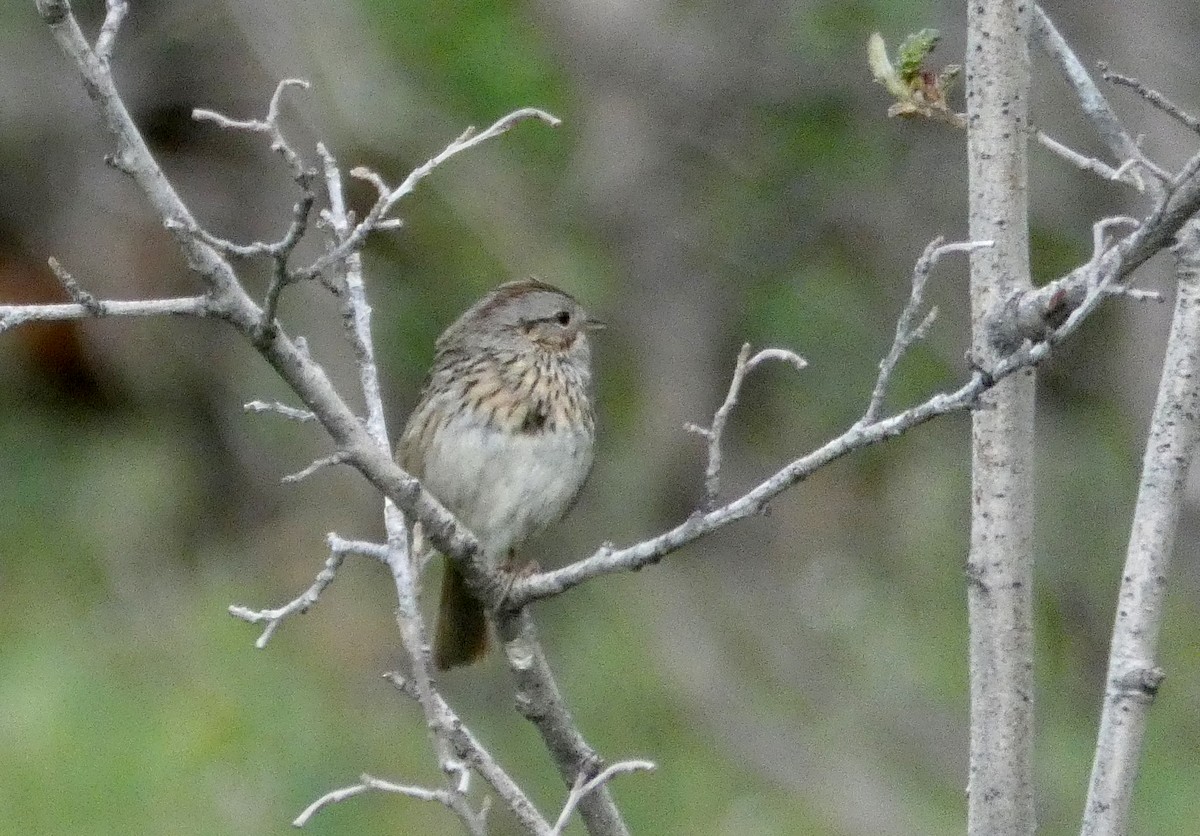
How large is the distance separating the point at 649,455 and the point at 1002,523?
472 centimetres

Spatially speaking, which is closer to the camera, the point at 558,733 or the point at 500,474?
the point at 558,733

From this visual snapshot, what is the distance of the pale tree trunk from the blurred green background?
9.85 feet

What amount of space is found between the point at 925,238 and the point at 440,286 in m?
1.91

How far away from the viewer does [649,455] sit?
7.25 meters

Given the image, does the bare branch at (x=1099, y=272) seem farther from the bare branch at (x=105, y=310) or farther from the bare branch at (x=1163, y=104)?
the bare branch at (x=105, y=310)

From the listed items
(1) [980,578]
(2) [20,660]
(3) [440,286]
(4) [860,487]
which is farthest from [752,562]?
(1) [980,578]

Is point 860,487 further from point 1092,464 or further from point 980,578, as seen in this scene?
point 980,578

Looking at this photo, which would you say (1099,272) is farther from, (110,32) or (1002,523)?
(110,32)

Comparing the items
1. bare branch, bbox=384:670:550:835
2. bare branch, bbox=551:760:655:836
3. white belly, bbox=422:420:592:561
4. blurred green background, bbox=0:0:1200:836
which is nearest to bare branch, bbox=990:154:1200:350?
bare branch, bbox=551:760:655:836

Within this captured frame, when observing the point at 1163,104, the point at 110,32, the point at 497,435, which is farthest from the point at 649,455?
the point at 110,32

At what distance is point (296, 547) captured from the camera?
8531mm

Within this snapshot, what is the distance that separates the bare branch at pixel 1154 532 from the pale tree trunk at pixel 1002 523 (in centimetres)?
11

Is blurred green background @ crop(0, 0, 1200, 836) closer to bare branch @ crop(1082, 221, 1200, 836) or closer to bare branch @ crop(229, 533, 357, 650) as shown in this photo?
bare branch @ crop(1082, 221, 1200, 836)

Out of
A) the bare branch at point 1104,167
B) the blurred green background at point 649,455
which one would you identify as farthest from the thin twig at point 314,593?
the blurred green background at point 649,455
